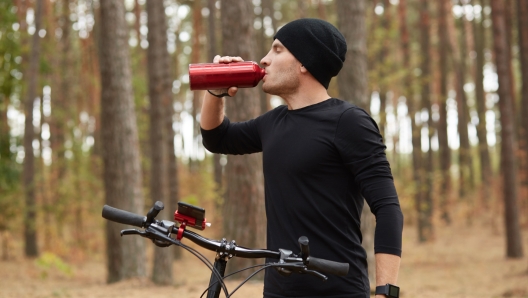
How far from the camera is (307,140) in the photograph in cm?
301

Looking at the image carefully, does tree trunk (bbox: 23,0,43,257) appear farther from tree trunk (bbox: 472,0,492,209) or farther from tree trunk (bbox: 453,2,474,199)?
tree trunk (bbox: 472,0,492,209)

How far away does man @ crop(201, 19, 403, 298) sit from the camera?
285cm

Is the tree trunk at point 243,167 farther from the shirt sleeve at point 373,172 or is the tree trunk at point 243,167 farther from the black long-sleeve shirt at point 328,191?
the shirt sleeve at point 373,172

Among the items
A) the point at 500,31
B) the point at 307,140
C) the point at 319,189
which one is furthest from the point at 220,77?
the point at 500,31

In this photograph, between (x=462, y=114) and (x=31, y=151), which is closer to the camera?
(x=31, y=151)

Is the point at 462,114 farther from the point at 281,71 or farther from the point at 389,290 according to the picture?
the point at 389,290

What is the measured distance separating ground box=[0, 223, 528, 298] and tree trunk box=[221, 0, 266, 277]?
865 millimetres

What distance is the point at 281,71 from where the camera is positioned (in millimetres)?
3129

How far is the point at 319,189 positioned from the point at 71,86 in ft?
88.1

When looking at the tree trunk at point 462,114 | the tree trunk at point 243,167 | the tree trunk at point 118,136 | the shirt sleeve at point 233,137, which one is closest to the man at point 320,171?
the shirt sleeve at point 233,137

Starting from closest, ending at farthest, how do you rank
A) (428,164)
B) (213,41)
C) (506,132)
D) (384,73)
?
1. (506,132)
2. (384,73)
3. (213,41)
4. (428,164)

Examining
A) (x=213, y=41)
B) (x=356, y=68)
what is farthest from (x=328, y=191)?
(x=213, y=41)

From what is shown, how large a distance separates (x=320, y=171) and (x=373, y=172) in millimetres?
251

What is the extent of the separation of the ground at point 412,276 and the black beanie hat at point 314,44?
21.6 feet
